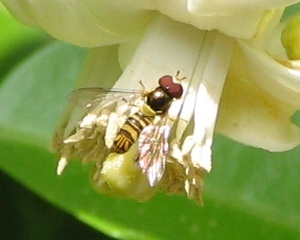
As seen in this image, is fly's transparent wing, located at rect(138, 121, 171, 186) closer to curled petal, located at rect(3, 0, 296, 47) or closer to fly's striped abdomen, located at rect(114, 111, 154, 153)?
fly's striped abdomen, located at rect(114, 111, 154, 153)

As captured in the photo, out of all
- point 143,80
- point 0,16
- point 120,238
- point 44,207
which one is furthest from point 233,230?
point 0,16

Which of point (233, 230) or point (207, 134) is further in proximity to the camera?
point (233, 230)

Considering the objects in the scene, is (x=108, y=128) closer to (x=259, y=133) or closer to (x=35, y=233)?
(x=259, y=133)

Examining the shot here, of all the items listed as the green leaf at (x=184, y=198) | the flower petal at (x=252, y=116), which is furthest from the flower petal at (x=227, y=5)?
the green leaf at (x=184, y=198)

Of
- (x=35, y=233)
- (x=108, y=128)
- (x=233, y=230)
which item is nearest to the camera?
(x=108, y=128)

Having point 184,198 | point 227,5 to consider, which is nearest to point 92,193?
point 184,198

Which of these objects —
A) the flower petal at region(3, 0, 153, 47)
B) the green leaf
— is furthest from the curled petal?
the green leaf

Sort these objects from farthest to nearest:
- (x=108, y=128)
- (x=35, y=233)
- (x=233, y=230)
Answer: (x=35, y=233)
(x=233, y=230)
(x=108, y=128)
